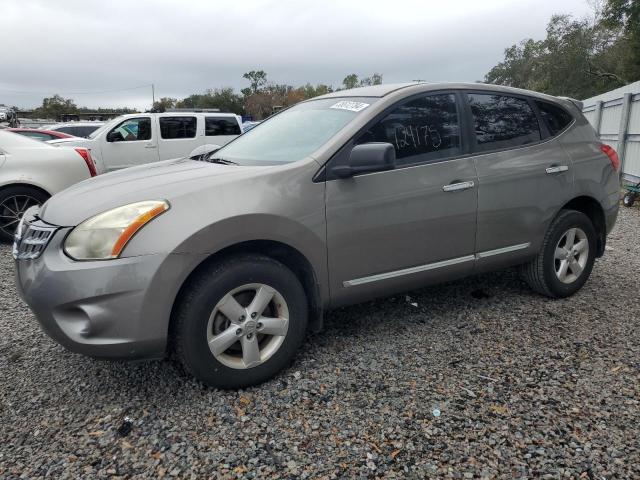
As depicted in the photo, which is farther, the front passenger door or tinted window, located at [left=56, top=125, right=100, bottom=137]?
tinted window, located at [left=56, top=125, right=100, bottom=137]

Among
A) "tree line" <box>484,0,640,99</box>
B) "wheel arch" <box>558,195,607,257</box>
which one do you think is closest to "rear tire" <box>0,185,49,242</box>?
"wheel arch" <box>558,195,607,257</box>

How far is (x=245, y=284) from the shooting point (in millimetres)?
2617

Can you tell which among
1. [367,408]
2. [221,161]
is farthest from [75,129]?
[367,408]

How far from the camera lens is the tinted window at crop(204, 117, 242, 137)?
40.1 ft

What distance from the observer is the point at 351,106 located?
329cm

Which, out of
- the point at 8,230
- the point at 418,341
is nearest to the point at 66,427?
the point at 418,341

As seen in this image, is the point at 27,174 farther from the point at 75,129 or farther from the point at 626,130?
the point at 75,129

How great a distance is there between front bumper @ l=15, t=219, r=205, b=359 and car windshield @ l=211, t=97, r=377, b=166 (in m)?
1.01

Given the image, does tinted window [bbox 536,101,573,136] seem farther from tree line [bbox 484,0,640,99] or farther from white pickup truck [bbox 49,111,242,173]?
tree line [bbox 484,0,640,99]

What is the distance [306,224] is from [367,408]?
1.03 m

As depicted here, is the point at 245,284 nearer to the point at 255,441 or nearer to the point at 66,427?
the point at 255,441

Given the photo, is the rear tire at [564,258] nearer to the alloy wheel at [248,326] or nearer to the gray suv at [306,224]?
the gray suv at [306,224]

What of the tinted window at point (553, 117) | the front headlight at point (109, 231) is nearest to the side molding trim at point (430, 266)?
the tinted window at point (553, 117)

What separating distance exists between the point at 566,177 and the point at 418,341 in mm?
1755
